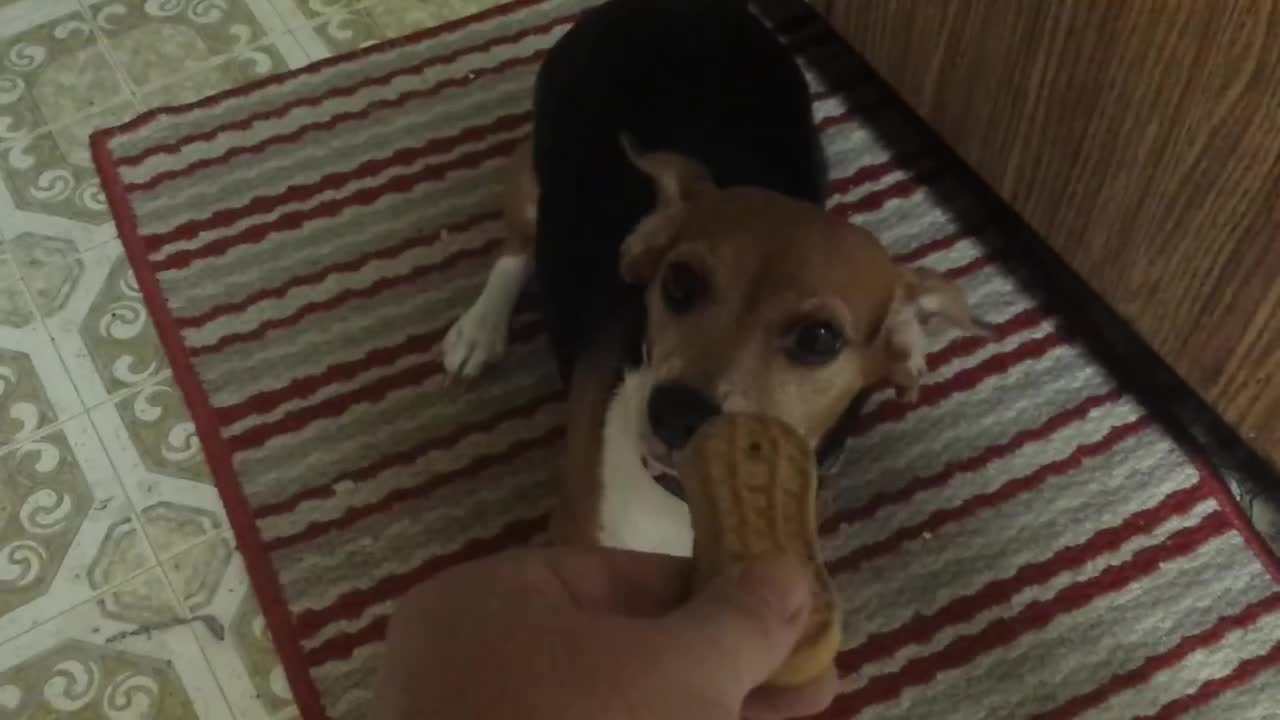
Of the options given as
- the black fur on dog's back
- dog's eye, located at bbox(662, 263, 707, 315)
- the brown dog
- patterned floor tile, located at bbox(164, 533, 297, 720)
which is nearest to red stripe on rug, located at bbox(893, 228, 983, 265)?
the black fur on dog's back

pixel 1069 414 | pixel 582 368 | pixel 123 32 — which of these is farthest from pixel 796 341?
pixel 123 32

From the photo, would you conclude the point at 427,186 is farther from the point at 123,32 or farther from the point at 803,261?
the point at 803,261

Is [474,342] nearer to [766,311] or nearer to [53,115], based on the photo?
[766,311]

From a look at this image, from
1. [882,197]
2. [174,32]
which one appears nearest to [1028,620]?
[882,197]

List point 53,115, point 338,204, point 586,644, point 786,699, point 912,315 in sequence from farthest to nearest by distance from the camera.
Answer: point 53,115
point 338,204
point 912,315
point 786,699
point 586,644

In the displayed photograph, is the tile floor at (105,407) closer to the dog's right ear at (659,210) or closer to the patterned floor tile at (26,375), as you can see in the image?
the patterned floor tile at (26,375)

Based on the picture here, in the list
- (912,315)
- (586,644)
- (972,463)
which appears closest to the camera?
(586,644)
